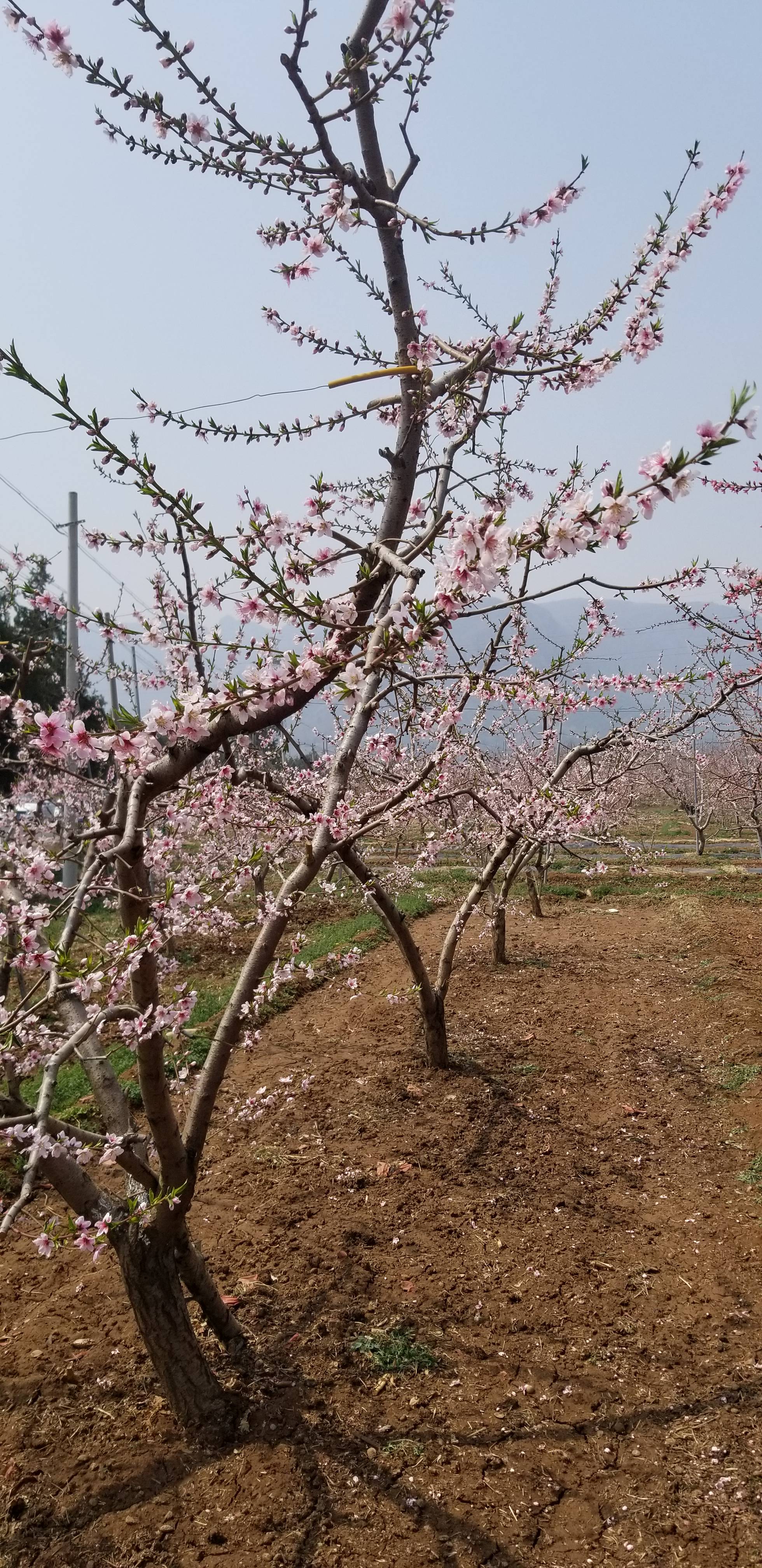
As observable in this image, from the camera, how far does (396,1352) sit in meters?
3.19

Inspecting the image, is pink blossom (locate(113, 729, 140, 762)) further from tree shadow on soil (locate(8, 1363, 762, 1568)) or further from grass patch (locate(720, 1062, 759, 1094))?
grass patch (locate(720, 1062, 759, 1094))

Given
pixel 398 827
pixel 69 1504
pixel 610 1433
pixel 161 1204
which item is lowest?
pixel 610 1433

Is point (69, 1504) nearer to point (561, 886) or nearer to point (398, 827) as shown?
point (398, 827)

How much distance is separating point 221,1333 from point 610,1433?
153 centimetres

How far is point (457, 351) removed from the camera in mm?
3125

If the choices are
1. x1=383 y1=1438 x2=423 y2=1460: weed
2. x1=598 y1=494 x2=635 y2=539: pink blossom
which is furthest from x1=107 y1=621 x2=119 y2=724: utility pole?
x1=383 y1=1438 x2=423 y2=1460: weed

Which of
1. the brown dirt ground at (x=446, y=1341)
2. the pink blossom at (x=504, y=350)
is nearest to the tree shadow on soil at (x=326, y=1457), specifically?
the brown dirt ground at (x=446, y=1341)

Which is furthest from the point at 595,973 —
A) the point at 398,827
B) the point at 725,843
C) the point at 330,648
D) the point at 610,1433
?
the point at 725,843

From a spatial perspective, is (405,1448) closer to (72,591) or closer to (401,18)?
(401,18)

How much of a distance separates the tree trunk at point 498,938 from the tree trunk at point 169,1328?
590cm

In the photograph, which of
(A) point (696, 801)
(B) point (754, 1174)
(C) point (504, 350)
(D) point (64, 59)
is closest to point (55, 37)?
(D) point (64, 59)

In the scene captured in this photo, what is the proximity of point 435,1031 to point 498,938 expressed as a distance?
3.01 meters

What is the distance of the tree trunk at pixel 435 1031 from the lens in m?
5.67

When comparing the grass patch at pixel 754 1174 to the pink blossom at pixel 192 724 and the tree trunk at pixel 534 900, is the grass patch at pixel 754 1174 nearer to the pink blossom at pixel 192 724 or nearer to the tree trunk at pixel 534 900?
the pink blossom at pixel 192 724
